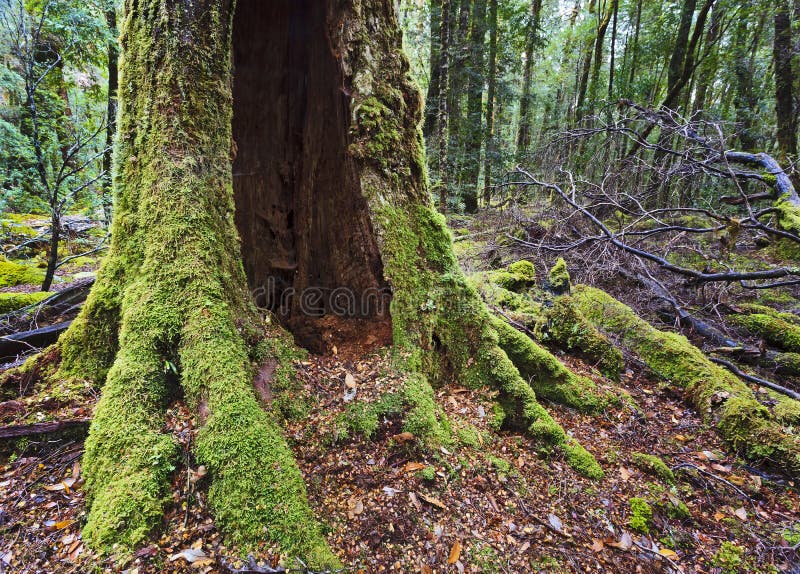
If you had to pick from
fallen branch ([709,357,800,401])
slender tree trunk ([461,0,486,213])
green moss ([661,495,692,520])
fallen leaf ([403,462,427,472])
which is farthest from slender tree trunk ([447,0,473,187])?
fallen leaf ([403,462,427,472])

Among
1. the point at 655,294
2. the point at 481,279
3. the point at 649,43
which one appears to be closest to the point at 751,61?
the point at 649,43

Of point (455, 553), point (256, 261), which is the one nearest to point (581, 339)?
point (455, 553)

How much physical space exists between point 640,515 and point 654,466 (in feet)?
2.05

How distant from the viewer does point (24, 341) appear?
3873 millimetres

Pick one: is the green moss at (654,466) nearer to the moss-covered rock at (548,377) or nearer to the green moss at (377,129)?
the moss-covered rock at (548,377)

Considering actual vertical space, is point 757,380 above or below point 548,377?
below

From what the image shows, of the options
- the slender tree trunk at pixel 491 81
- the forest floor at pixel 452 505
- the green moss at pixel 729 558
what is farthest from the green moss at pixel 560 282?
the slender tree trunk at pixel 491 81

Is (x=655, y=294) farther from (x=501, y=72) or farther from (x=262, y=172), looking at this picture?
(x=501, y=72)

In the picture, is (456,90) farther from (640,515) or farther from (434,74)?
(640,515)

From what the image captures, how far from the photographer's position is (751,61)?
12898 millimetres

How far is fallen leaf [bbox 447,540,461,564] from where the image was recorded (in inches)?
89.2

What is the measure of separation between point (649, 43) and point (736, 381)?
64.6 ft

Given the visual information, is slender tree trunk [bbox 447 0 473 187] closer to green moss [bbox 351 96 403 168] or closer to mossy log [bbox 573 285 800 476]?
mossy log [bbox 573 285 800 476]

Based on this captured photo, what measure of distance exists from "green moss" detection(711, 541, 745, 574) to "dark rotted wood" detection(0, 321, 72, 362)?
630 cm
